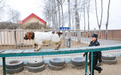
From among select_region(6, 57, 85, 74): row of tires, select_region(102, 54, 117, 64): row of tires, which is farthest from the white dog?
select_region(102, 54, 117, 64): row of tires

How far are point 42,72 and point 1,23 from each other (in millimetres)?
15494

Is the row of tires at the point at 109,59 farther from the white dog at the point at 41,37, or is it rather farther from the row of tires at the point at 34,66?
the white dog at the point at 41,37

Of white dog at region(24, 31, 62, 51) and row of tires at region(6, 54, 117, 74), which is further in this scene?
row of tires at region(6, 54, 117, 74)

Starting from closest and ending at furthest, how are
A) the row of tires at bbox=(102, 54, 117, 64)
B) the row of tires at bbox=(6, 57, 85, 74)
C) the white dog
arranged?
the white dog < the row of tires at bbox=(6, 57, 85, 74) < the row of tires at bbox=(102, 54, 117, 64)

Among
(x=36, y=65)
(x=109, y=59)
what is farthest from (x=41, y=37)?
(x=109, y=59)

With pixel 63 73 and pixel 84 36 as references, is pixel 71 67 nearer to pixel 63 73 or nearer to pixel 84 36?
pixel 63 73

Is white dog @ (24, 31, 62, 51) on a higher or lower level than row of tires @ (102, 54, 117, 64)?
higher

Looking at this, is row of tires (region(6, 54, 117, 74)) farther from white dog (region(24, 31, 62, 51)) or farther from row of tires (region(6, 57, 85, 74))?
white dog (region(24, 31, 62, 51))

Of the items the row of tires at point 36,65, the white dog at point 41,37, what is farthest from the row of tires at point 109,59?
the white dog at point 41,37

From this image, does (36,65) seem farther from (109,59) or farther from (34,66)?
(109,59)

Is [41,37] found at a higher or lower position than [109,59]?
higher

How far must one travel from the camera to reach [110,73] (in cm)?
408

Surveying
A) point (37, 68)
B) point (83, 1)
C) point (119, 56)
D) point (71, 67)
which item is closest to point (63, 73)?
point (71, 67)

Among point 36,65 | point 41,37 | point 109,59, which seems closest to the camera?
point 41,37
